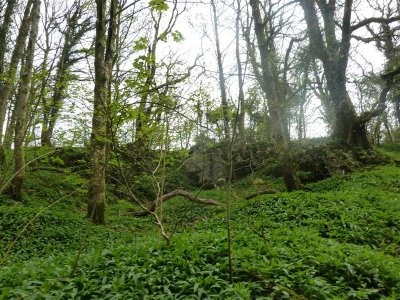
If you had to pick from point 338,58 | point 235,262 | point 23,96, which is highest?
point 338,58

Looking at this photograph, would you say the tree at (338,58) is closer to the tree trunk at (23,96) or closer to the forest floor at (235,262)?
the forest floor at (235,262)

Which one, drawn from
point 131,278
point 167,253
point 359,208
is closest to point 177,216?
point 359,208

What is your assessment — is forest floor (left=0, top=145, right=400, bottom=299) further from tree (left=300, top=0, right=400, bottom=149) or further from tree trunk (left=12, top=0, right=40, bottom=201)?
tree (left=300, top=0, right=400, bottom=149)

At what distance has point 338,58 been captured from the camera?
12.9 metres

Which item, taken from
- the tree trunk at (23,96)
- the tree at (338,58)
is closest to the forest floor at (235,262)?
the tree trunk at (23,96)

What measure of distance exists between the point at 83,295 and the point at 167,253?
1.30 m

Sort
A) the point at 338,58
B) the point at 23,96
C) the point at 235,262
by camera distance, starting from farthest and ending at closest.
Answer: the point at 338,58
the point at 23,96
the point at 235,262

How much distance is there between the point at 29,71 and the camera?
927 centimetres

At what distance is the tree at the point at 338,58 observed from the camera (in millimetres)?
12836

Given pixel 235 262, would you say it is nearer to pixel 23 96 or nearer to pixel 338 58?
pixel 23 96

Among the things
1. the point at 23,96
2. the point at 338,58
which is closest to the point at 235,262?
the point at 23,96

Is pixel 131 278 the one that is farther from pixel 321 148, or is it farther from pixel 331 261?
pixel 321 148

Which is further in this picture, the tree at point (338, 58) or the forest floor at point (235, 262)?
the tree at point (338, 58)

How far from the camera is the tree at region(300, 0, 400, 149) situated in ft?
42.1
